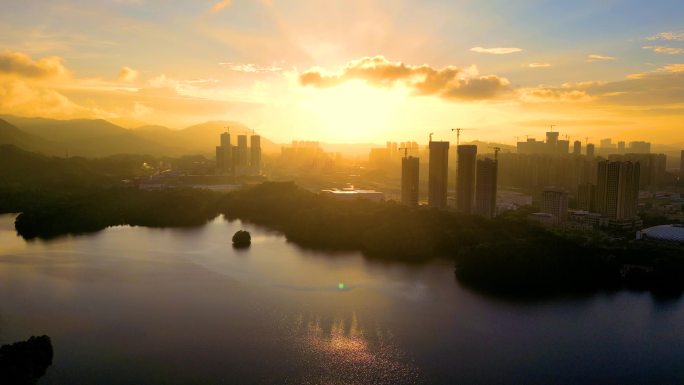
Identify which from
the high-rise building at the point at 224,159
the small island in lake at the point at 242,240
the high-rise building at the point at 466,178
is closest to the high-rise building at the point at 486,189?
the high-rise building at the point at 466,178

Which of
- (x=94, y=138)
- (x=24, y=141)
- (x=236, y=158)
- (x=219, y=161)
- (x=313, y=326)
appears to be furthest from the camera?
(x=94, y=138)

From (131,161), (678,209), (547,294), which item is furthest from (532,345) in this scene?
(131,161)

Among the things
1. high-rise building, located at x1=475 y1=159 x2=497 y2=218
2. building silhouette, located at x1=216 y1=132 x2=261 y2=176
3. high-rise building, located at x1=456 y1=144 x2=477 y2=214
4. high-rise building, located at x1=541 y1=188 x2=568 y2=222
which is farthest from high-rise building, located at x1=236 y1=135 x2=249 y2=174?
high-rise building, located at x1=541 y1=188 x2=568 y2=222

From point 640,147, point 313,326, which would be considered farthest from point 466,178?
point 640,147

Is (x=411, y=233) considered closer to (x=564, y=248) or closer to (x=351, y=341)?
(x=564, y=248)

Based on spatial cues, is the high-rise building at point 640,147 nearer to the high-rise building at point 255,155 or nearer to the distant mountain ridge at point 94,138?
the high-rise building at point 255,155

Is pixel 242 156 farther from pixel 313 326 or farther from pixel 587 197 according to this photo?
pixel 313 326
